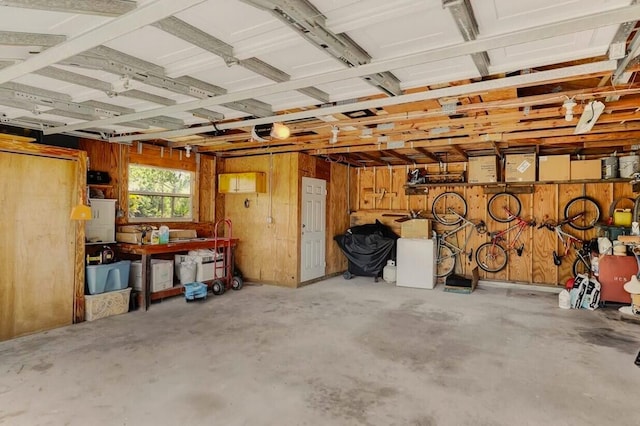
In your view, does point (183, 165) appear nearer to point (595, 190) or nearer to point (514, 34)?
point (514, 34)

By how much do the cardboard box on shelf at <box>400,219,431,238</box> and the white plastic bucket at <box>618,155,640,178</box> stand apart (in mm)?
3054

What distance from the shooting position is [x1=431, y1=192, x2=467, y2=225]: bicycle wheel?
24.1 feet

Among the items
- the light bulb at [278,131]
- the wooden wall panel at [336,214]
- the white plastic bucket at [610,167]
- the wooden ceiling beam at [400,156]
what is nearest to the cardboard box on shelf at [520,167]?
the white plastic bucket at [610,167]

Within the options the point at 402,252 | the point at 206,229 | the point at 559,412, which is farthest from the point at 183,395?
the point at 402,252

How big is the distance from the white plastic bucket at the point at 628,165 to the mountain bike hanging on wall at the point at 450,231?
2.40m

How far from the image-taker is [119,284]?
479 cm

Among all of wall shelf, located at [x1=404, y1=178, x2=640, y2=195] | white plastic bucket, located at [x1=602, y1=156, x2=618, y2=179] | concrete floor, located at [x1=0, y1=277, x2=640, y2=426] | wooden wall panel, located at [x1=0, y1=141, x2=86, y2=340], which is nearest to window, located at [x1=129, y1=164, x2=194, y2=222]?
wooden wall panel, located at [x1=0, y1=141, x2=86, y2=340]

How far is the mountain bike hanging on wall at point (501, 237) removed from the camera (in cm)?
692

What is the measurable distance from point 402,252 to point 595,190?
3.49 meters

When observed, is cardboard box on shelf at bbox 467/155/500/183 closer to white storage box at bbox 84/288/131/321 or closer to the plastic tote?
the plastic tote

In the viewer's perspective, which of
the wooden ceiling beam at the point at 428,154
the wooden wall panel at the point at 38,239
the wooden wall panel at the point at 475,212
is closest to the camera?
the wooden wall panel at the point at 38,239

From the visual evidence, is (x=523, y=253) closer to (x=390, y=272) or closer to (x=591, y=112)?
(x=390, y=272)

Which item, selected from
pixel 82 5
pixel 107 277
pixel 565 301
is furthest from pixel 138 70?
pixel 565 301

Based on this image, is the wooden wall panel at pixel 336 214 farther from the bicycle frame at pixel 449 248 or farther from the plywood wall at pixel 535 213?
the bicycle frame at pixel 449 248
